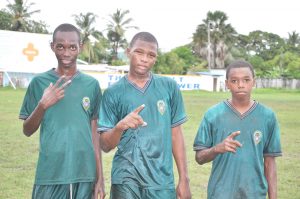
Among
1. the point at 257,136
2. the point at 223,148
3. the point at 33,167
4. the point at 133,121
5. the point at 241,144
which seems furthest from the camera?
the point at 33,167

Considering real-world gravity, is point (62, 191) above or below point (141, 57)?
below

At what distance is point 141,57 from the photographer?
300cm

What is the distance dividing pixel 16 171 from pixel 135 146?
13.5 ft

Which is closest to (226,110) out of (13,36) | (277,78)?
(13,36)

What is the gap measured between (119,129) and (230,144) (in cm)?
69

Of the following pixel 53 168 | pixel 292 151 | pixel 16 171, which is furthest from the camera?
pixel 292 151

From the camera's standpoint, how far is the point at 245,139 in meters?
3.13

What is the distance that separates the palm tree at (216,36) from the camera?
58562 mm

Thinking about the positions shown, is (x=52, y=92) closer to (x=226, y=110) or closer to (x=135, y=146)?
(x=135, y=146)

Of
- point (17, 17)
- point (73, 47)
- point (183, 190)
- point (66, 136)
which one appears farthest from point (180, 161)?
point (17, 17)

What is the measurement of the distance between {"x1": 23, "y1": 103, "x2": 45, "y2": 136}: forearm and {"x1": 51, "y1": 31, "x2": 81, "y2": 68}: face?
1.30 ft

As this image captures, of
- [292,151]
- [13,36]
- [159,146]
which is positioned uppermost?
[13,36]

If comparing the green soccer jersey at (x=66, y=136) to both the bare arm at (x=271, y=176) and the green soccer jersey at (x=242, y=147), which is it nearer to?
the green soccer jersey at (x=242, y=147)

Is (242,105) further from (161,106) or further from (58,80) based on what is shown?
(58,80)
